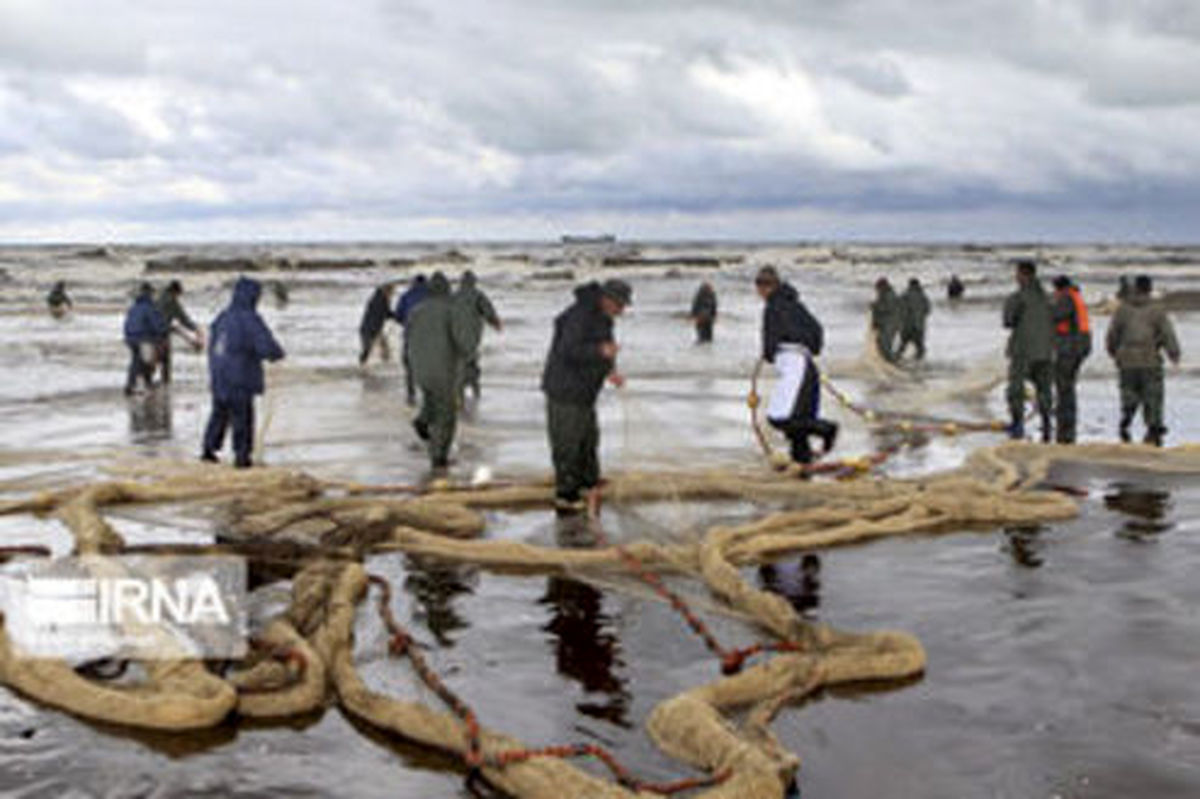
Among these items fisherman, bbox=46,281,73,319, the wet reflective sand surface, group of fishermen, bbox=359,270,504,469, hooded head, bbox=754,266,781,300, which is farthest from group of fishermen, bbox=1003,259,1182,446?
fisherman, bbox=46,281,73,319

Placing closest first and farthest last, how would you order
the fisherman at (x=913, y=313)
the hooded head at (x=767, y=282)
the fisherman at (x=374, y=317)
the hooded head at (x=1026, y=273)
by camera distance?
the hooded head at (x=767, y=282)
the hooded head at (x=1026, y=273)
the fisherman at (x=374, y=317)
the fisherman at (x=913, y=313)

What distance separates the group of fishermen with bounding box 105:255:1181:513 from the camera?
29.3 ft

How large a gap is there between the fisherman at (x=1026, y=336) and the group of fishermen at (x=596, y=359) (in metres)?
0.01

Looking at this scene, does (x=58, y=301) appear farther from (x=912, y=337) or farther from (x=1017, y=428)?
(x=1017, y=428)

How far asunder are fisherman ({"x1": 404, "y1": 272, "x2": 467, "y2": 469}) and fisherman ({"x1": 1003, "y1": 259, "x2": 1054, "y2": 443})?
5.48 metres

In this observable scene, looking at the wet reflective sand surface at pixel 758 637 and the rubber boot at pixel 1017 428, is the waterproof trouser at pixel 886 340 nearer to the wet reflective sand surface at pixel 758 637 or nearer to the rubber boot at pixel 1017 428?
the wet reflective sand surface at pixel 758 637

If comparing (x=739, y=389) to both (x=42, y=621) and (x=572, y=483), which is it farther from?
(x=42, y=621)

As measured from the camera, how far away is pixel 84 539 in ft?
23.7

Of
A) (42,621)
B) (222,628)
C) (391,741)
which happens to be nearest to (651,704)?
(391,741)

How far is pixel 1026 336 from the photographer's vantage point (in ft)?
40.5

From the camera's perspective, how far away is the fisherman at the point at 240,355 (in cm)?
1009

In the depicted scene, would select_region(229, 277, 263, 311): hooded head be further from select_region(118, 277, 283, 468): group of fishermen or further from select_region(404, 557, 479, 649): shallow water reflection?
select_region(404, 557, 479, 649): shallow water reflection

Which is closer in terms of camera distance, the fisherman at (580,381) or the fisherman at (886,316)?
the fisherman at (580,381)

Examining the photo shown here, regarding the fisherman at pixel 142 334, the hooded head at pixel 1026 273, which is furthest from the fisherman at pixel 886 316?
the fisherman at pixel 142 334
